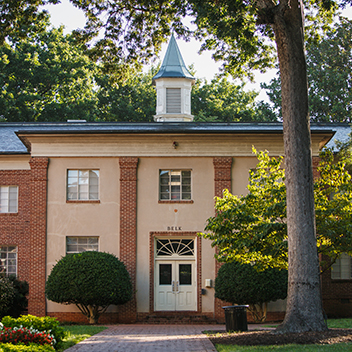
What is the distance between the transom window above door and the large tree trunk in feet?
28.7

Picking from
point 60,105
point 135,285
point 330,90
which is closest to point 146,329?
point 135,285

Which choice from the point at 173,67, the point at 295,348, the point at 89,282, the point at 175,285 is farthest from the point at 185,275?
the point at 173,67

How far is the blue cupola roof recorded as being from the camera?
91.3ft

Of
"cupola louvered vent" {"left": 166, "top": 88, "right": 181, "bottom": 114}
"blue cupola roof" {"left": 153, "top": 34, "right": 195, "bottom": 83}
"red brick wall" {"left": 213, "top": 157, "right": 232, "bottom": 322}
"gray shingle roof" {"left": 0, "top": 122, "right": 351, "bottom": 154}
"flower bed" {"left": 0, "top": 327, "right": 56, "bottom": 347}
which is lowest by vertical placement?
"flower bed" {"left": 0, "top": 327, "right": 56, "bottom": 347}

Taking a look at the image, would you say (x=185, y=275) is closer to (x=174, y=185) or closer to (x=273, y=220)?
(x=174, y=185)

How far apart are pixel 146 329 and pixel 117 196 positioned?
6134 mm

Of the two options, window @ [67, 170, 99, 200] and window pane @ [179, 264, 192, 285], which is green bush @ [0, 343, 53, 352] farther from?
window @ [67, 170, 99, 200]

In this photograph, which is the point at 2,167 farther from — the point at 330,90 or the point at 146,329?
the point at 330,90

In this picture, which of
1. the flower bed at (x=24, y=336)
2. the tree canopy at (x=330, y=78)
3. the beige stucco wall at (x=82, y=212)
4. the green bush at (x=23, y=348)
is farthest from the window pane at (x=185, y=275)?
the tree canopy at (x=330, y=78)

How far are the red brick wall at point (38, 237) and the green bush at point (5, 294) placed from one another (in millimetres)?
989

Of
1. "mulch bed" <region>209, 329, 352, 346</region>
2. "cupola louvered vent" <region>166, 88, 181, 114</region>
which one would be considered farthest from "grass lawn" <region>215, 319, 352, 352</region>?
"cupola louvered vent" <region>166, 88, 181, 114</region>

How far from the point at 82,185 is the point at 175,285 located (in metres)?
5.70

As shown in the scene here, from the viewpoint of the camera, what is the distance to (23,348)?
407 inches

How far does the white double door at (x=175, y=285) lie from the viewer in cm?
2153
